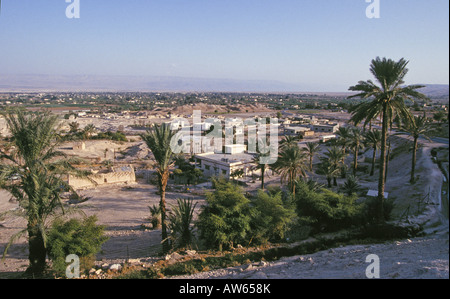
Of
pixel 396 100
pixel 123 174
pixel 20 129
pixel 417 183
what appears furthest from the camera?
pixel 123 174

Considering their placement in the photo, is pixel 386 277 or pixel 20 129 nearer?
pixel 386 277

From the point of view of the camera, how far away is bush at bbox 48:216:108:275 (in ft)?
30.3

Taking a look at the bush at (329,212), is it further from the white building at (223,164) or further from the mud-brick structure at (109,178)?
the mud-brick structure at (109,178)

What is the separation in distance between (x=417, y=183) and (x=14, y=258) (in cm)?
2452

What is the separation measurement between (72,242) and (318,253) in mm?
8769

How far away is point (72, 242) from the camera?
31.4 feet

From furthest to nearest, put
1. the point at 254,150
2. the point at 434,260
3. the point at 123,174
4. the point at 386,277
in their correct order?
the point at 254,150 → the point at 123,174 → the point at 434,260 → the point at 386,277

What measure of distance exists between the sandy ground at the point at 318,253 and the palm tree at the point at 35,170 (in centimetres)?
122

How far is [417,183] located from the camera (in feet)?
68.7

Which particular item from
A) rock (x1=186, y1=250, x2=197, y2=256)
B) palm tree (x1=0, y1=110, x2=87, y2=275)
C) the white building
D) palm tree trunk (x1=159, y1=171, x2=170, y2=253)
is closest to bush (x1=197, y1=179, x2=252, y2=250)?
rock (x1=186, y1=250, x2=197, y2=256)

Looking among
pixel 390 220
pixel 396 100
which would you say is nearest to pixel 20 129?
pixel 396 100

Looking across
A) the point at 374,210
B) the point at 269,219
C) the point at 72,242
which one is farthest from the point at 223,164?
the point at 72,242

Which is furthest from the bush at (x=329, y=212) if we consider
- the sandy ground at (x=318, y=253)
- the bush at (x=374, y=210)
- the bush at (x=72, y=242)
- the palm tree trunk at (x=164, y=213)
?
the bush at (x=72, y=242)
